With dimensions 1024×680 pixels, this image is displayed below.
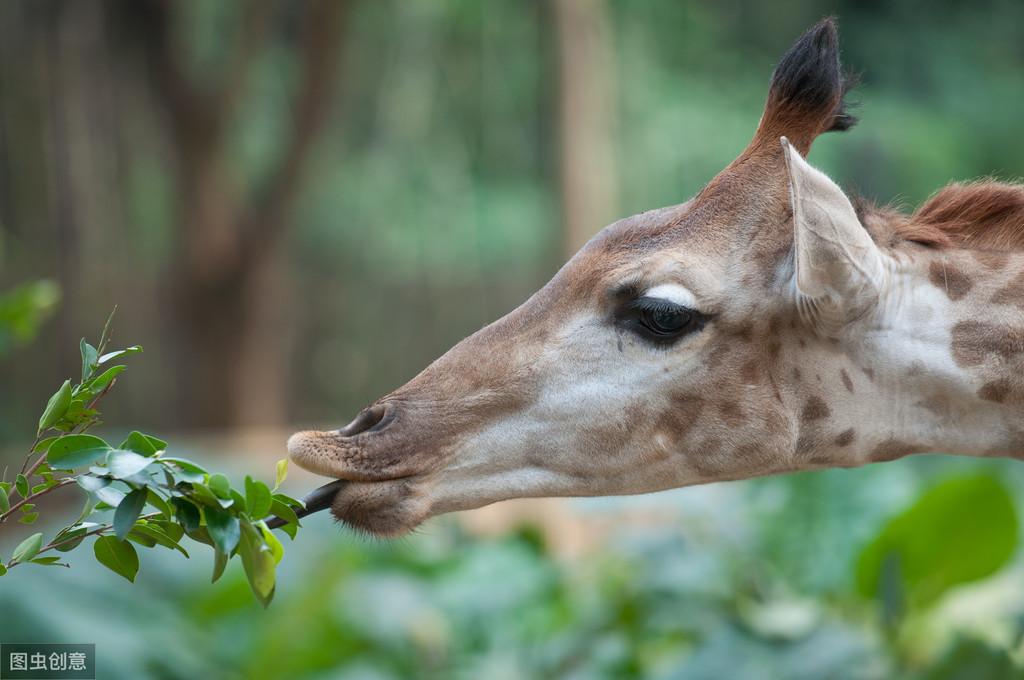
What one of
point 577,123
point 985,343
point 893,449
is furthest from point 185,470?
point 577,123

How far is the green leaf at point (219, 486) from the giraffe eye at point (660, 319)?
1.08 meters

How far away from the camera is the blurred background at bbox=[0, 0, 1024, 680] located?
4871 mm

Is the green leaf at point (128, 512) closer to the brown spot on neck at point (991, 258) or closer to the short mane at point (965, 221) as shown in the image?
the short mane at point (965, 221)

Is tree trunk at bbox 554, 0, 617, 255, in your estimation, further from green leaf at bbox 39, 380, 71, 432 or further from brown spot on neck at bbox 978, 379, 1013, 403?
green leaf at bbox 39, 380, 71, 432

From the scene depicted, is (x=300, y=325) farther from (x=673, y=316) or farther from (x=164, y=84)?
(x=673, y=316)

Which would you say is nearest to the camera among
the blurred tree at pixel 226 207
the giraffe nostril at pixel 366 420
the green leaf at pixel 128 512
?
the green leaf at pixel 128 512

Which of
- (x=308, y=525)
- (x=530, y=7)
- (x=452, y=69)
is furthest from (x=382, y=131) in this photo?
(x=308, y=525)

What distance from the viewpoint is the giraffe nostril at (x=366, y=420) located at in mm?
2520

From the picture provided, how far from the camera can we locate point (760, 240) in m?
2.64

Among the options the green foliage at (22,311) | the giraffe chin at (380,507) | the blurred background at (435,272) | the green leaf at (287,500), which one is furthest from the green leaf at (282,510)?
the green foliage at (22,311)

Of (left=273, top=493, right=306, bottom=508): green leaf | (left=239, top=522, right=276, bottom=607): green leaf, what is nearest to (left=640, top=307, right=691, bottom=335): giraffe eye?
(left=273, top=493, right=306, bottom=508): green leaf

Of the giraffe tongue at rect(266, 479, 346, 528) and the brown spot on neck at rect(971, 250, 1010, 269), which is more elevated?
the brown spot on neck at rect(971, 250, 1010, 269)

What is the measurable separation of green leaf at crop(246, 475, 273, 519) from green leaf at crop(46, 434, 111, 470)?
0.72 ft

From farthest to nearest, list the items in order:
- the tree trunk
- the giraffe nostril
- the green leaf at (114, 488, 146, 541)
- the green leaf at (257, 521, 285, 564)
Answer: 1. the tree trunk
2. the giraffe nostril
3. the green leaf at (257, 521, 285, 564)
4. the green leaf at (114, 488, 146, 541)
